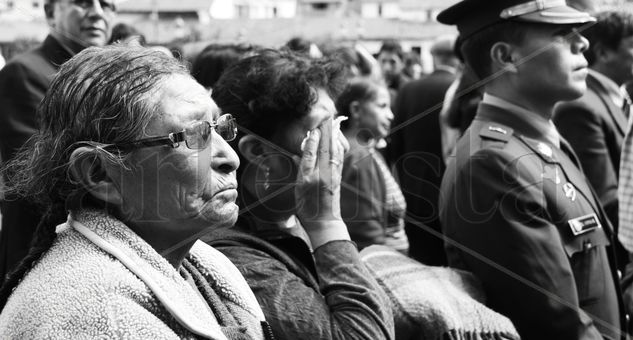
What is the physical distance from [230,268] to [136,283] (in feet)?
1.51

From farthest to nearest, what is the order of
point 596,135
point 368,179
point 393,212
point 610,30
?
point 610,30 → point 393,212 → point 368,179 → point 596,135

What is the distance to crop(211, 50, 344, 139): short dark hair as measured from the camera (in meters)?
2.56

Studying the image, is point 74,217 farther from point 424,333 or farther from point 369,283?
point 424,333

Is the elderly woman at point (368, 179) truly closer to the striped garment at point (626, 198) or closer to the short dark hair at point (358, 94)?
the short dark hair at point (358, 94)

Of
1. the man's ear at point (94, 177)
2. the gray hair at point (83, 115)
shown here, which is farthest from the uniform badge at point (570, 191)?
the man's ear at point (94, 177)

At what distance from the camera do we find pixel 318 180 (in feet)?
7.51

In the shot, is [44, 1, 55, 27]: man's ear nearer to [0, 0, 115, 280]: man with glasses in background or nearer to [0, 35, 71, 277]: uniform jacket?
[0, 0, 115, 280]: man with glasses in background

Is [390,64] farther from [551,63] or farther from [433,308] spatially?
[433,308]

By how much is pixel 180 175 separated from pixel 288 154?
721mm

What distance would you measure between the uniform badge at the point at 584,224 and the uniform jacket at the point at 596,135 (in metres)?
1.22

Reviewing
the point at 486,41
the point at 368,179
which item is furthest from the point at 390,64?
the point at 486,41

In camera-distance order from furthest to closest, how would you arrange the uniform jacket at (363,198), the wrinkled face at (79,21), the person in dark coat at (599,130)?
1. the uniform jacket at (363,198)
2. the person in dark coat at (599,130)
3. the wrinkled face at (79,21)

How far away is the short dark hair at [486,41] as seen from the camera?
316 cm

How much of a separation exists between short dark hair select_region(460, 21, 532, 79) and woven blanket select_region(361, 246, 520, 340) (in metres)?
1.04
